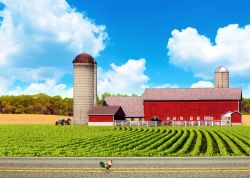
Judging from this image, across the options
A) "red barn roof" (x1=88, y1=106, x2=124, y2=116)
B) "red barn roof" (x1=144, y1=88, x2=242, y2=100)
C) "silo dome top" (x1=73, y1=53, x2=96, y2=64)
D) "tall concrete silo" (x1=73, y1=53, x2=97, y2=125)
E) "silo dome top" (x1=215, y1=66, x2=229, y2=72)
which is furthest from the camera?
"silo dome top" (x1=215, y1=66, x2=229, y2=72)

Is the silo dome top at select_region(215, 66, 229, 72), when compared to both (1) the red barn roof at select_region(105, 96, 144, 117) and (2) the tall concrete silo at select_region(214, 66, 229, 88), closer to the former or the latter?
(2) the tall concrete silo at select_region(214, 66, 229, 88)

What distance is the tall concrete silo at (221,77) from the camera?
95.9 meters

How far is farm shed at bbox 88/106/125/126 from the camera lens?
80.2 metres

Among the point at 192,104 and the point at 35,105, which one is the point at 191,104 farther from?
the point at 35,105

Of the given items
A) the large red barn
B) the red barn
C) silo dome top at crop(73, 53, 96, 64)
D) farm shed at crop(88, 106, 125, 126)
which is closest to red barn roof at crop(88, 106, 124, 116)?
farm shed at crop(88, 106, 125, 126)

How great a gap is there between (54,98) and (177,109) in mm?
80598

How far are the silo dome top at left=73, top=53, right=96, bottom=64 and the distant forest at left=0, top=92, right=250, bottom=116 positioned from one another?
64.9 meters

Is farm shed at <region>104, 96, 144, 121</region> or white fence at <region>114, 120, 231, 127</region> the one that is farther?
farm shed at <region>104, 96, 144, 121</region>

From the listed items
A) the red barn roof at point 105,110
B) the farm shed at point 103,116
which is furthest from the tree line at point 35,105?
the farm shed at point 103,116

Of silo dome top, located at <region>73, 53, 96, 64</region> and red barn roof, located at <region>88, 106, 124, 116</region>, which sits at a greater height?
silo dome top, located at <region>73, 53, 96, 64</region>

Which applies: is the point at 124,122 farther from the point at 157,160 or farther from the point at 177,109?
the point at 157,160

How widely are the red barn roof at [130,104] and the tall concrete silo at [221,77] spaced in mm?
18761

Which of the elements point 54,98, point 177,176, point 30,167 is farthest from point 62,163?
point 54,98

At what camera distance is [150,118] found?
276 ft
